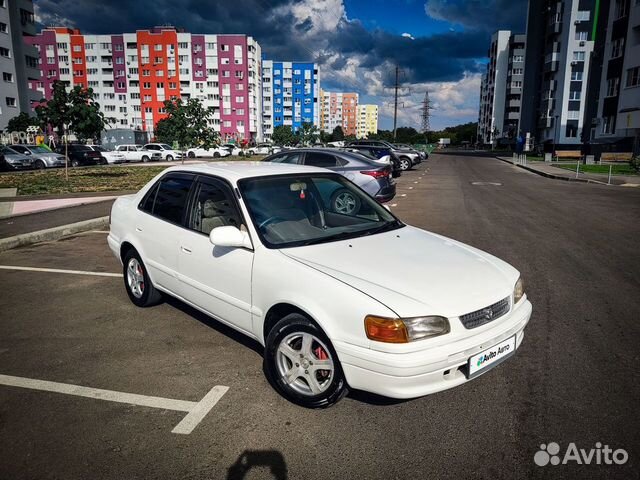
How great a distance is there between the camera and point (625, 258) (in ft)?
23.3

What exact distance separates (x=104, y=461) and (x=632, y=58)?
4904cm

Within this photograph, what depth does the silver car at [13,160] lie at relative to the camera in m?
27.4

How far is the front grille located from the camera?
2.89 meters

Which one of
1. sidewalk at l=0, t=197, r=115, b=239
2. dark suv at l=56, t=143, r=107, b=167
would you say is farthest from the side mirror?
dark suv at l=56, t=143, r=107, b=167

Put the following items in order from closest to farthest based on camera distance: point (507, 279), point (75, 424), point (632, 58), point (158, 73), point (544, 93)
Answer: point (75, 424) < point (507, 279) < point (632, 58) < point (544, 93) < point (158, 73)

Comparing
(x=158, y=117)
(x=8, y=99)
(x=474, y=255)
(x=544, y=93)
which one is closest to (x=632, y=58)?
(x=544, y=93)

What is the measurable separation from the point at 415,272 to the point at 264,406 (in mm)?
1388

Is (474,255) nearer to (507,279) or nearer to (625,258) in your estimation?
(507,279)

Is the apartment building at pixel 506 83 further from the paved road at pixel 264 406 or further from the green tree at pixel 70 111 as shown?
the paved road at pixel 264 406

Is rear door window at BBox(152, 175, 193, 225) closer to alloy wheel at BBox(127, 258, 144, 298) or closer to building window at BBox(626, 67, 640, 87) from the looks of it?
alloy wheel at BBox(127, 258, 144, 298)

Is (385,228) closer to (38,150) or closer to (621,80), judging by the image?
(38,150)

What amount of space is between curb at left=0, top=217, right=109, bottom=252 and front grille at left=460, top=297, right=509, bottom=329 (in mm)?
7906

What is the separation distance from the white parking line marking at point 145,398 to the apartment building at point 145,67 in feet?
311

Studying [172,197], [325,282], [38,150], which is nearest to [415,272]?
[325,282]
